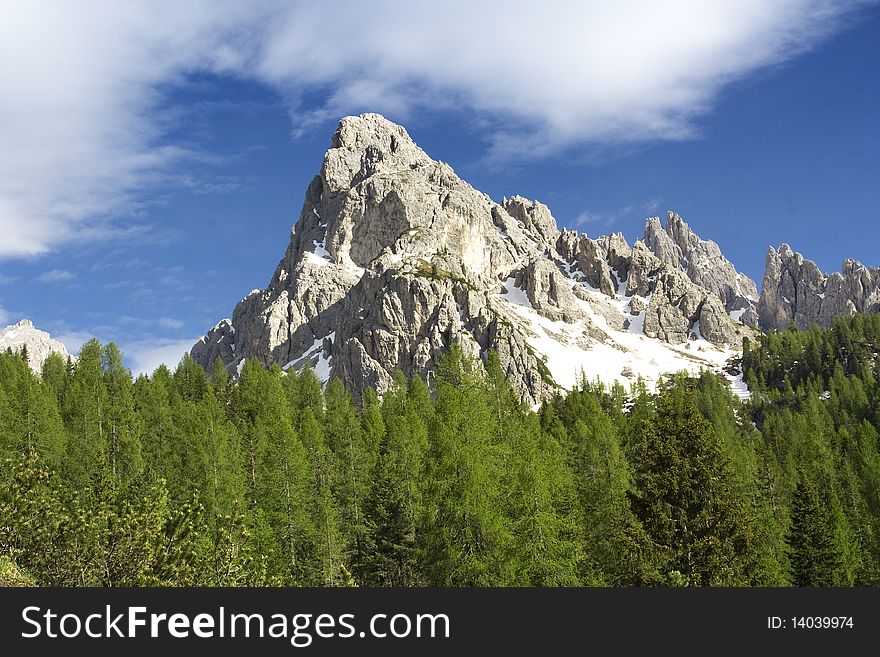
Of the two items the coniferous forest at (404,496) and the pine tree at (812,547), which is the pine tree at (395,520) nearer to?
the coniferous forest at (404,496)

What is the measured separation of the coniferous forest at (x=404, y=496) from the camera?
24.4 m

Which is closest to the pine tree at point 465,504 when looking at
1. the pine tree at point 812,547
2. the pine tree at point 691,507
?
the pine tree at point 691,507

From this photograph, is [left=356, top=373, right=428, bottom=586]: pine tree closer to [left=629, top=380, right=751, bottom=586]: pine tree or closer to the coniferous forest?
the coniferous forest

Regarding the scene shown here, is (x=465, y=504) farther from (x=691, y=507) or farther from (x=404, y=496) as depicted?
(x=404, y=496)

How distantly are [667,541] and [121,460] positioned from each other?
45916 mm

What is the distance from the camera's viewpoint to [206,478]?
2048 inches

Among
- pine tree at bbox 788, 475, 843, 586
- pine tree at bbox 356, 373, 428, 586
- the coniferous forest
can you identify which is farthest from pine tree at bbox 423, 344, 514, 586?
pine tree at bbox 788, 475, 843, 586

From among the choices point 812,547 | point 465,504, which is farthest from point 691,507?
point 812,547

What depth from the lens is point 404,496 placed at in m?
52.4

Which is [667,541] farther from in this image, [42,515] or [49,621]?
[49,621]

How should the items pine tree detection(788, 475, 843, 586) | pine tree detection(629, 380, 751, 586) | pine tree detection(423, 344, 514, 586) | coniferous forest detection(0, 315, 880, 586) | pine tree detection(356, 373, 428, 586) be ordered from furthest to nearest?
pine tree detection(788, 475, 843, 586)
pine tree detection(356, 373, 428, 586)
pine tree detection(423, 344, 514, 586)
pine tree detection(629, 380, 751, 586)
coniferous forest detection(0, 315, 880, 586)

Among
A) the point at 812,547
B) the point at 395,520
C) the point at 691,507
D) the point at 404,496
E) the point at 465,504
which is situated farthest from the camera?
the point at 812,547

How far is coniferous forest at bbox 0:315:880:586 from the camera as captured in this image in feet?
80.1

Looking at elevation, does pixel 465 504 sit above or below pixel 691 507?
above
